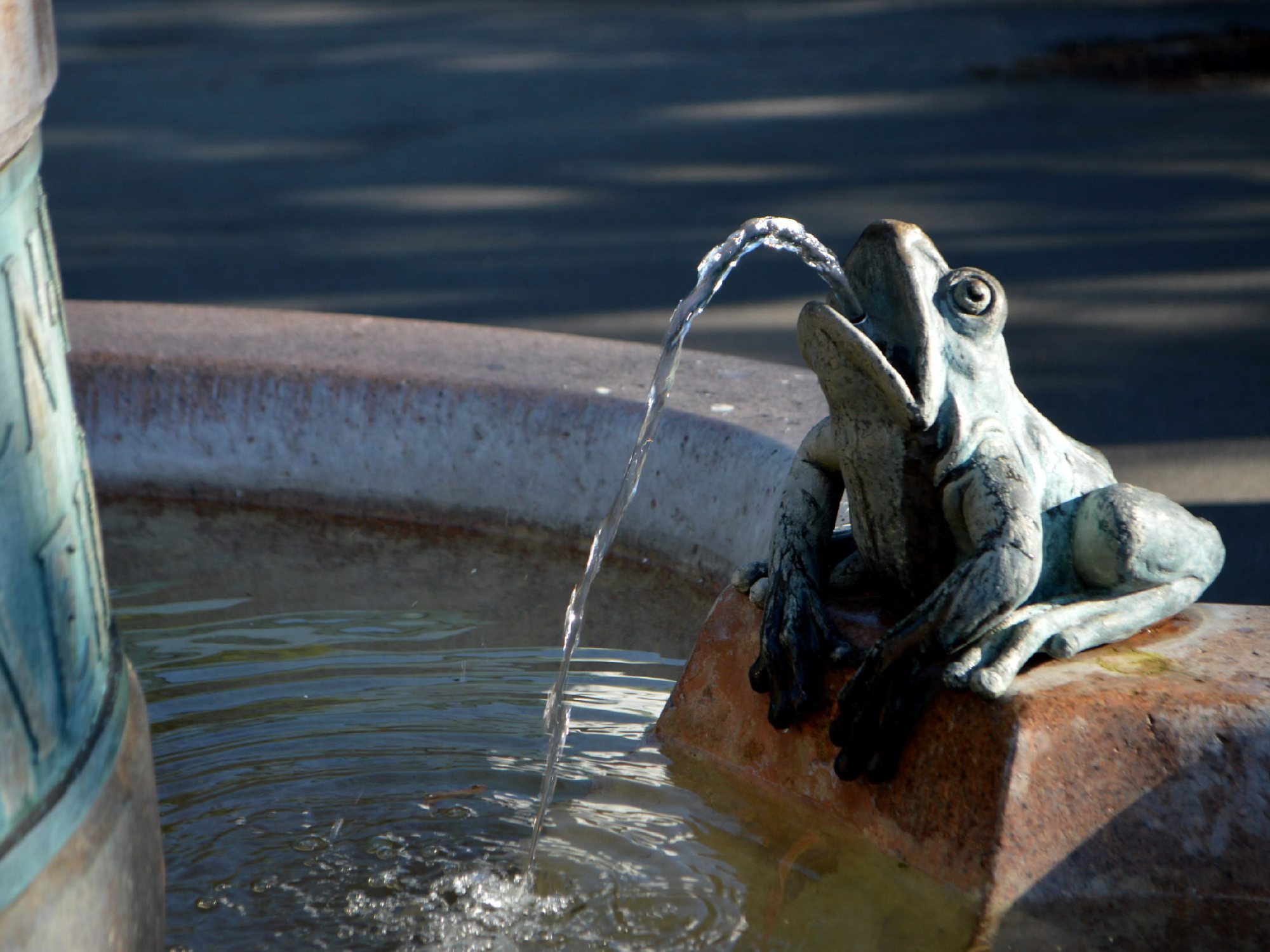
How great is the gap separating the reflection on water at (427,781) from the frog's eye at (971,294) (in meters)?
0.57

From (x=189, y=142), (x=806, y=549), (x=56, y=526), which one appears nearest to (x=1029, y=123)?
(x=189, y=142)

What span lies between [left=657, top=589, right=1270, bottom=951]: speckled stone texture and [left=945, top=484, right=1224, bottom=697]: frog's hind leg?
0.12 ft

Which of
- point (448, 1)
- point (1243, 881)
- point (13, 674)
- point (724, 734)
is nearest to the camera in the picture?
point (13, 674)

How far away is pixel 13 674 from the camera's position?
1.05m

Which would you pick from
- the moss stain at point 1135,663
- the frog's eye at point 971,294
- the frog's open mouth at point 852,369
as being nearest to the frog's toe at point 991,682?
the moss stain at point 1135,663

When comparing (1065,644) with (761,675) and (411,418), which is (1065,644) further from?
(411,418)

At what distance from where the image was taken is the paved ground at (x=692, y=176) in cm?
427

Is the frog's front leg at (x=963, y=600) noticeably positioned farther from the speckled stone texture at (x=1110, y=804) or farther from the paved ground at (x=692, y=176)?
the paved ground at (x=692, y=176)

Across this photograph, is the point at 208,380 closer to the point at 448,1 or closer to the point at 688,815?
the point at 688,815

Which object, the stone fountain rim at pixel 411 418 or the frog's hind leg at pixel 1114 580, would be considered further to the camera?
the stone fountain rim at pixel 411 418

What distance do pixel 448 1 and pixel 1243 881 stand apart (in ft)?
28.9

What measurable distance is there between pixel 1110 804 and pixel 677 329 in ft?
2.37

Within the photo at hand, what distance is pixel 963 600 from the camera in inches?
56.8

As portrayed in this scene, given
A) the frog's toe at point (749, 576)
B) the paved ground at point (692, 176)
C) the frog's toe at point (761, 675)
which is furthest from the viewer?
the paved ground at point (692, 176)
